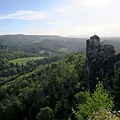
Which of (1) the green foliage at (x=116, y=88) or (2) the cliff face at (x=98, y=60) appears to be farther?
(2) the cliff face at (x=98, y=60)

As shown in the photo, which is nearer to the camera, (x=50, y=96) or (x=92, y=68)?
(x=92, y=68)

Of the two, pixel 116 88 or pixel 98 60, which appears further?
pixel 98 60

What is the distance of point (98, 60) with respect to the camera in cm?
5850

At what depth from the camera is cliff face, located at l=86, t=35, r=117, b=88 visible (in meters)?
57.2

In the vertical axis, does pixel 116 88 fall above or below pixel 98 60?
below

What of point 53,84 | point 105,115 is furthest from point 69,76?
point 105,115

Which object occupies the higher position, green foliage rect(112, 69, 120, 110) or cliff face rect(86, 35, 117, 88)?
cliff face rect(86, 35, 117, 88)

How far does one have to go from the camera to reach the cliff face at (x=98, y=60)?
57.2 meters

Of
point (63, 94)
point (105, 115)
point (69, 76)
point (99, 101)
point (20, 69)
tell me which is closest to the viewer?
point (105, 115)

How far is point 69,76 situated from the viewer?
76.0 m

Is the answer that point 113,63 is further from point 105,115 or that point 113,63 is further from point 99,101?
point 105,115

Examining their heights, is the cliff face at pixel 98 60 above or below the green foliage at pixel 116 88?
above

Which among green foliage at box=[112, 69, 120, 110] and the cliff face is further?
the cliff face

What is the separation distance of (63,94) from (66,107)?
8082 mm
